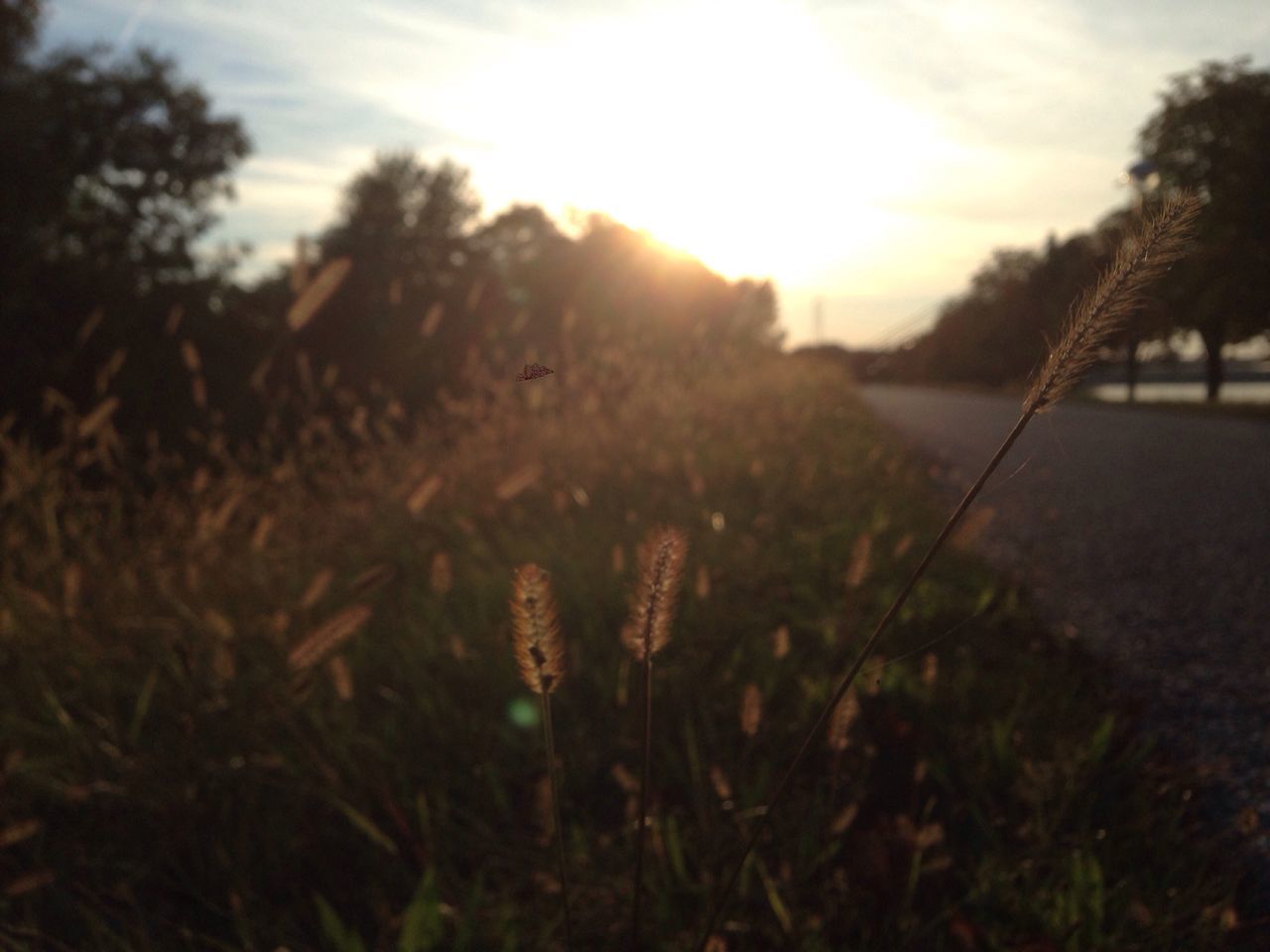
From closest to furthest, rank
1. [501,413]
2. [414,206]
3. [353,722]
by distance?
[353,722]
[501,413]
[414,206]

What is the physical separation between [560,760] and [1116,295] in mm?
1749

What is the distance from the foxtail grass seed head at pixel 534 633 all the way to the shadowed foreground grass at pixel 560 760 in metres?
0.26

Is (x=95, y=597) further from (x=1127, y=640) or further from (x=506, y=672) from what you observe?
(x=1127, y=640)

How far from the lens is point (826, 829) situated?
1.82 meters

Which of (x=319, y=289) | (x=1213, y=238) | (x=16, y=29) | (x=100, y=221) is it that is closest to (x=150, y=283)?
(x=100, y=221)

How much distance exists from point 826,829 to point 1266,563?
2.64 m

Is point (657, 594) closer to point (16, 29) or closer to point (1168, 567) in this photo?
point (1168, 567)

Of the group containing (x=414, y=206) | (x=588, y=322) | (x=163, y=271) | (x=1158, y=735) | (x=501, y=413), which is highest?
(x=414, y=206)

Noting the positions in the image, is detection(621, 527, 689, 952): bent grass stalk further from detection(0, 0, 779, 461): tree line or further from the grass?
detection(0, 0, 779, 461): tree line

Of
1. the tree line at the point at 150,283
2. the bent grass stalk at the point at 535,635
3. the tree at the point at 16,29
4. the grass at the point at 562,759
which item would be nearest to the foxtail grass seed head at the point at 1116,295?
the grass at the point at 562,759

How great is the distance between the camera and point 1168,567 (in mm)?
3641

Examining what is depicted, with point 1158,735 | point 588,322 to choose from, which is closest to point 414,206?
point 588,322

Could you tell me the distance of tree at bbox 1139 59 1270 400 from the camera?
15578 millimetres

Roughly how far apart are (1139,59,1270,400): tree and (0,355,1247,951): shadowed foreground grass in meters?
12.5
